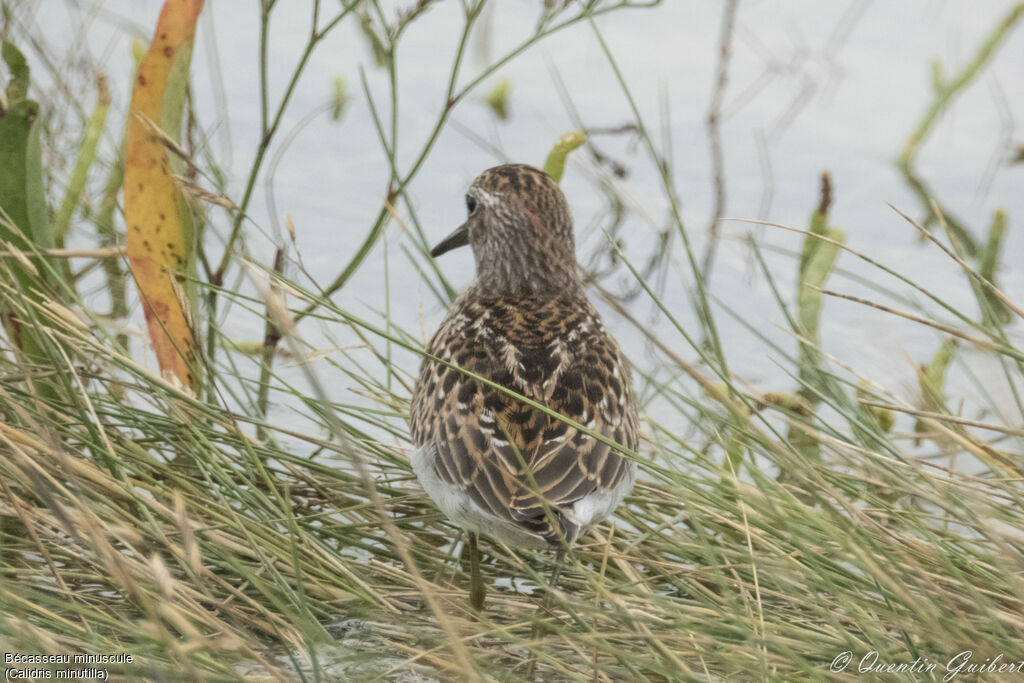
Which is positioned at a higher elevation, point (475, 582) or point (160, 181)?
point (160, 181)

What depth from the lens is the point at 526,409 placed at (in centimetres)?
348

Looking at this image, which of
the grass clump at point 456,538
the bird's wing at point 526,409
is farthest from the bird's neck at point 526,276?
the grass clump at point 456,538

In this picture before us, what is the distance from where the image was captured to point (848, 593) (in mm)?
2846

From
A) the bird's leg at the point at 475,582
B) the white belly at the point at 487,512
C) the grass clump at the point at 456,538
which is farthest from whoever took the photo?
the bird's leg at the point at 475,582

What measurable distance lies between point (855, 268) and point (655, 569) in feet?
9.76

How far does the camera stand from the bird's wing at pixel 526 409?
3287 mm

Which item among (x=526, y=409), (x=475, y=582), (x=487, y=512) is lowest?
(x=475, y=582)

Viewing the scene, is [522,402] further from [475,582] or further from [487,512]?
[475,582]

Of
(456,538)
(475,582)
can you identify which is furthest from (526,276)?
(475,582)

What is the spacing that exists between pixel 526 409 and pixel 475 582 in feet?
1.84

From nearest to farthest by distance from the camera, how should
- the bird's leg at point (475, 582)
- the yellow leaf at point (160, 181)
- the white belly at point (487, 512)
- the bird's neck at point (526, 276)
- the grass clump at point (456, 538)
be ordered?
the grass clump at point (456, 538) → the white belly at point (487, 512) → the bird's leg at point (475, 582) → the yellow leaf at point (160, 181) → the bird's neck at point (526, 276)

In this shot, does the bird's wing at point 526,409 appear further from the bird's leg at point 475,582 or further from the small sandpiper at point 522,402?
the bird's leg at point 475,582

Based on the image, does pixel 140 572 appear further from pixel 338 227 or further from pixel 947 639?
pixel 338 227

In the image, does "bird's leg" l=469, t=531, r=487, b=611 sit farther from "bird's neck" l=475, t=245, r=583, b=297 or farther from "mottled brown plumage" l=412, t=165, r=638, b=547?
"bird's neck" l=475, t=245, r=583, b=297
